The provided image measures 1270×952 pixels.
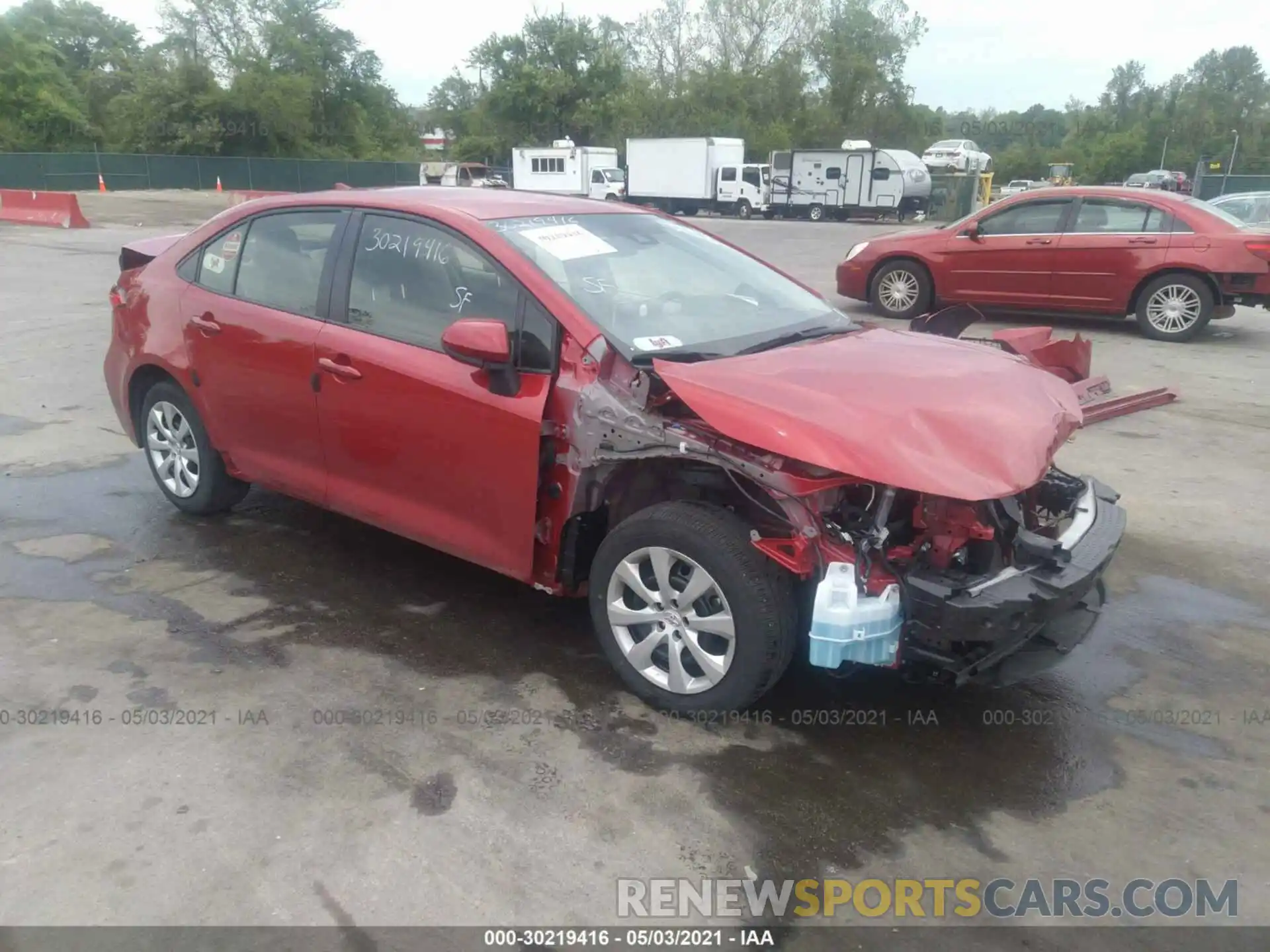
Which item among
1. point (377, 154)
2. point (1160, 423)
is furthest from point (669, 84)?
point (1160, 423)

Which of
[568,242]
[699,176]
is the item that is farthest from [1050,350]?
[699,176]

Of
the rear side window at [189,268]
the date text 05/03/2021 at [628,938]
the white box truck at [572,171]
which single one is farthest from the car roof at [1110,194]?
the white box truck at [572,171]

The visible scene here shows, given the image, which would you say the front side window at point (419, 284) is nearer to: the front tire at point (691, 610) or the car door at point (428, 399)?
the car door at point (428, 399)

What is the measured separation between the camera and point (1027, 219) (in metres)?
11.0

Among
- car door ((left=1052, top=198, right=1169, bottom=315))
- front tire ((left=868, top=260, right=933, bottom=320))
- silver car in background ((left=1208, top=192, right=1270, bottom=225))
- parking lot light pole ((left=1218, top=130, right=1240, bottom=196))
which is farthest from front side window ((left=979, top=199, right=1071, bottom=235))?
parking lot light pole ((left=1218, top=130, right=1240, bottom=196))

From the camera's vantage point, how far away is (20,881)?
266 cm

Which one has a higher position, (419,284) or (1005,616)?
(419,284)

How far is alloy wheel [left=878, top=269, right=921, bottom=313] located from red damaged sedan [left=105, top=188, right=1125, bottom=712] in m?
7.48

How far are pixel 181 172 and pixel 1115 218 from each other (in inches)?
1799

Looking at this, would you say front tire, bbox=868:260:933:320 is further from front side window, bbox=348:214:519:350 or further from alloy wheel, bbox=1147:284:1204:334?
front side window, bbox=348:214:519:350

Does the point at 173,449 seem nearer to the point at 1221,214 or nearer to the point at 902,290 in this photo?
the point at 902,290

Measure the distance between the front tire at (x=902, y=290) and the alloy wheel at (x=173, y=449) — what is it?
8.53 m

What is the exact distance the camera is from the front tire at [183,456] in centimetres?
500

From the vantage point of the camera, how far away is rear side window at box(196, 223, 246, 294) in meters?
4.73
